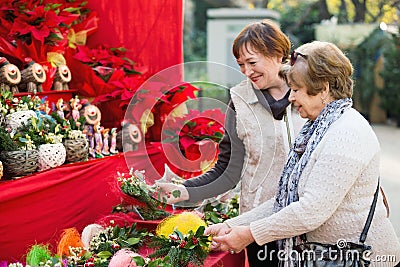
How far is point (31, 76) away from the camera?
3.35 metres

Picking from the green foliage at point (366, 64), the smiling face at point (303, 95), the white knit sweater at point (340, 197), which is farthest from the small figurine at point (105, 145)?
the green foliage at point (366, 64)

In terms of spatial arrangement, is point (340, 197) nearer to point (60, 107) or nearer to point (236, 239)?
point (236, 239)

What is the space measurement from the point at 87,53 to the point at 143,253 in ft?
5.54

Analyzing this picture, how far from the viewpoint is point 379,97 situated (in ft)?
45.8

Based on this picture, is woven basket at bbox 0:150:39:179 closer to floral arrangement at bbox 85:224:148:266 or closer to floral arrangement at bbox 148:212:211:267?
floral arrangement at bbox 85:224:148:266

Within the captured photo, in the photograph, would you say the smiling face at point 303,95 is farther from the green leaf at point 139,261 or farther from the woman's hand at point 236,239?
the green leaf at point 139,261

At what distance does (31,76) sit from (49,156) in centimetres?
63

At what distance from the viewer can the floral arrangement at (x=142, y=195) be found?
278 centimetres

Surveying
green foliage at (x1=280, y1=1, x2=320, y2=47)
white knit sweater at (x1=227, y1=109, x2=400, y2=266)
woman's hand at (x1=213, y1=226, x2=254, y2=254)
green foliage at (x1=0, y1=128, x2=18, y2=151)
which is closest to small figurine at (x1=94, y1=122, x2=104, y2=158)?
green foliage at (x1=0, y1=128, x2=18, y2=151)

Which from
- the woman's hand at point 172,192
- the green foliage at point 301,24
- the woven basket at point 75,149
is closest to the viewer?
the woman's hand at point 172,192

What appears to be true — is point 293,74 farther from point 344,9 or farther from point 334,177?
point 344,9

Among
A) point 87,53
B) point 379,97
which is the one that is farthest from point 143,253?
point 379,97

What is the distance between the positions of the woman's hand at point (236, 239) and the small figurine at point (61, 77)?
158 cm

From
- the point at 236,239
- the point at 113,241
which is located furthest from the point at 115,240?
the point at 236,239
